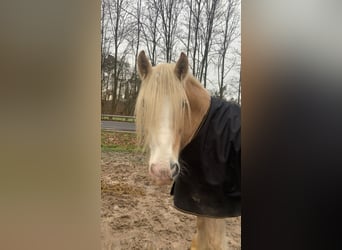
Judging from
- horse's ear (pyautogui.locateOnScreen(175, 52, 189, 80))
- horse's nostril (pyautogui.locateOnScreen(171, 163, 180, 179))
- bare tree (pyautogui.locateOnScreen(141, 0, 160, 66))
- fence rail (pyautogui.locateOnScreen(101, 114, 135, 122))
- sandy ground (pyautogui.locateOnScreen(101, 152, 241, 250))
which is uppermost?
bare tree (pyautogui.locateOnScreen(141, 0, 160, 66))

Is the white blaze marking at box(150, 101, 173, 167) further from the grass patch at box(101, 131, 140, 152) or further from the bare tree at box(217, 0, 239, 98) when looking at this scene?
the bare tree at box(217, 0, 239, 98)

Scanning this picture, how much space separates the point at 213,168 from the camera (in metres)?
1.29

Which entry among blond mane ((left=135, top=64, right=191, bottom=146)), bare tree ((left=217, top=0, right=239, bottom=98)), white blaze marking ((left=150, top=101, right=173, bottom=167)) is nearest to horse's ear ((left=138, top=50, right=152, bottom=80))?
blond mane ((left=135, top=64, right=191, bottom=146))

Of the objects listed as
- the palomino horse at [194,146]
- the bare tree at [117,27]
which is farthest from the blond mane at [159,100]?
the bare tree at [117,27]

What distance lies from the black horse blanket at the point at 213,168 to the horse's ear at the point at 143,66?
0.27 meters

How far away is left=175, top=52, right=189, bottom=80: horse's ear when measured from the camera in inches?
51.4

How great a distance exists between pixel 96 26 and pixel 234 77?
583mm

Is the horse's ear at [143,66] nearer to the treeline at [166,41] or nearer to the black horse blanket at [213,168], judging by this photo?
the treeline at [166,41]

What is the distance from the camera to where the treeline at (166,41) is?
1.27m

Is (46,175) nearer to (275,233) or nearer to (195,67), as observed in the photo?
(195,67)

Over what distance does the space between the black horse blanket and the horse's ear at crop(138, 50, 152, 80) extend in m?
0.27

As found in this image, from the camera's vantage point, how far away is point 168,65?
1.33 meters

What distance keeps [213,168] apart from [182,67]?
38cm

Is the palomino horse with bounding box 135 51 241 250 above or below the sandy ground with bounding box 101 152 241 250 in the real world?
above
